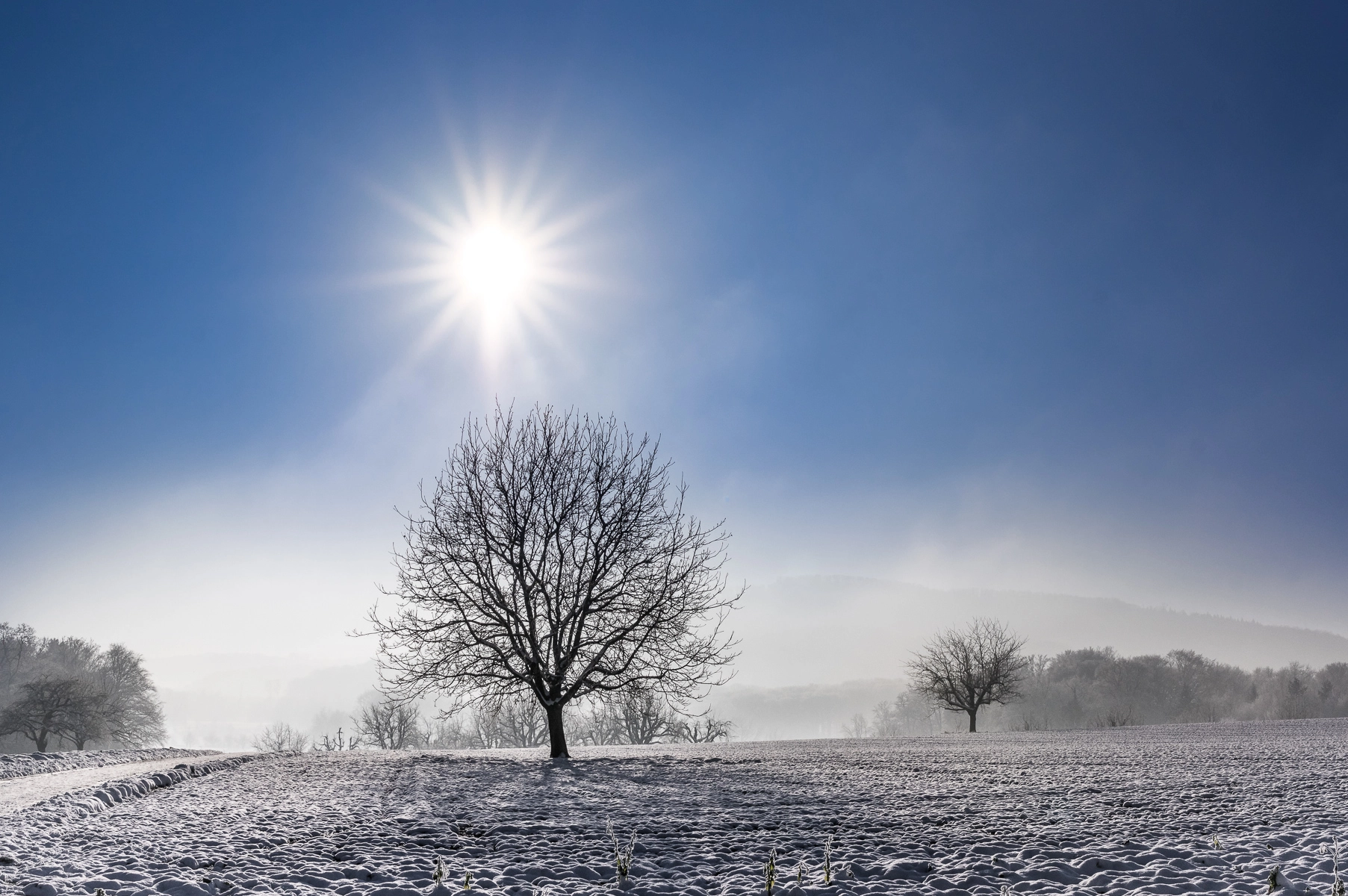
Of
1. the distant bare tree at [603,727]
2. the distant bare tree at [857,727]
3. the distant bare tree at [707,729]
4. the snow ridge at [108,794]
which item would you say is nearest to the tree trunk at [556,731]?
the snow ridge at [108,794]

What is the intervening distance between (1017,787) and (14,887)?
11.4m

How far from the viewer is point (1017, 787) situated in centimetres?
987

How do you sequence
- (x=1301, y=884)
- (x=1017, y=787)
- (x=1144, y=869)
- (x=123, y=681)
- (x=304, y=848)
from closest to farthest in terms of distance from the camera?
(x=1301, y=884)
(x=1144, y=869)
(x=304, y=848)
(x=1017, y=787)
(x=123, y=681)

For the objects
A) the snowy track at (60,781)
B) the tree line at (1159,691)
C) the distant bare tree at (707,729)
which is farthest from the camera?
the tree line at (1159,691)

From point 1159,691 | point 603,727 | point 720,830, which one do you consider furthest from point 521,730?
point 1159,691

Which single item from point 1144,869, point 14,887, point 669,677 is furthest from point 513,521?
point 1144,869

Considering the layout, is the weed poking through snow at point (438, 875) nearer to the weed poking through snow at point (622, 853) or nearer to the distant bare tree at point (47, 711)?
the weed poking through snow at point (622, 853)

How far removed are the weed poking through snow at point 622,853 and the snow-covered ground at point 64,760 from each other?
50.2ft

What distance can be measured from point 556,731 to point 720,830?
1126 cm

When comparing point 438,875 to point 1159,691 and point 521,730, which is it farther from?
point 1159,691

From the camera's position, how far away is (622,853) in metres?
6.15

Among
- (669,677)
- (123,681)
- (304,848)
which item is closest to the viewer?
(304,848)

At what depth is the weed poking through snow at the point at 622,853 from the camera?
5416 millimetres

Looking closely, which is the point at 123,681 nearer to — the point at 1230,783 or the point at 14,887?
the point at 14,887
